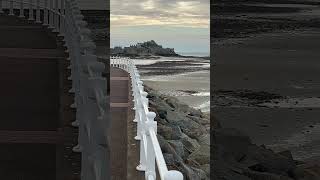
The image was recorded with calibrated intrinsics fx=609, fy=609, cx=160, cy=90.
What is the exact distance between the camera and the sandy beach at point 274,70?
3086 centimetres

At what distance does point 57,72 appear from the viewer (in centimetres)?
570

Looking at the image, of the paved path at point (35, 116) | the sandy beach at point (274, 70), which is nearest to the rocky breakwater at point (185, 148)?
the paved path at point (35, 116)

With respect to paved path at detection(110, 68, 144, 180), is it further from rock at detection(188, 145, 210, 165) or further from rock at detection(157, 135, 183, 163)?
rock at detection(188, 145, 210, 165)

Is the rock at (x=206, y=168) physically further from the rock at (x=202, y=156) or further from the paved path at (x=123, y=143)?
the paved path at (x=123, y=143)

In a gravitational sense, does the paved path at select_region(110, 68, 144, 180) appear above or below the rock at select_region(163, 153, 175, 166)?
above

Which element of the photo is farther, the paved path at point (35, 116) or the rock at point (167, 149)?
the rock at point (167, 149)

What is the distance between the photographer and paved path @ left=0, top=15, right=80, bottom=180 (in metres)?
3.38

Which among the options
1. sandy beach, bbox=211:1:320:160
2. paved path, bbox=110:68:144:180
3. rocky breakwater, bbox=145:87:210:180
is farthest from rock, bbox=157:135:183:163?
sandy beach, bbox=211:1:320:160

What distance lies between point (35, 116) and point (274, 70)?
153ft

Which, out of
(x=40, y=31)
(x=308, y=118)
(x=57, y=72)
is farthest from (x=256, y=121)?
(x=57, y=72)

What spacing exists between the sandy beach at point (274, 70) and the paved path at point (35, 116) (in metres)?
20.6

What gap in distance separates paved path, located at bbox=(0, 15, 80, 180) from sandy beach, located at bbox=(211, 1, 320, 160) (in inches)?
812

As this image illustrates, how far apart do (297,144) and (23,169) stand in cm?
2114

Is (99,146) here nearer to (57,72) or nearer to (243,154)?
(57,72)
